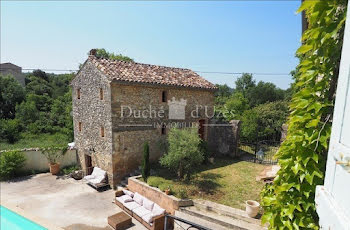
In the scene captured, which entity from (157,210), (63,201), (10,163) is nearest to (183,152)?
(157,210)

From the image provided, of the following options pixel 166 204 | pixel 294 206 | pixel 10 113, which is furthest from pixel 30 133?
pixel 294 206

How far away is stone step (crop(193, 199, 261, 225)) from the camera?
7422 millimetres

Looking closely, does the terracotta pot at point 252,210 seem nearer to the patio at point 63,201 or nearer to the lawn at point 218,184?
the lawn at point 218,184

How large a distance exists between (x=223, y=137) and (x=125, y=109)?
8.37 meters

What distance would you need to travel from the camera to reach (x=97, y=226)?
8.66 metres

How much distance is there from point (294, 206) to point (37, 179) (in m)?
16.8

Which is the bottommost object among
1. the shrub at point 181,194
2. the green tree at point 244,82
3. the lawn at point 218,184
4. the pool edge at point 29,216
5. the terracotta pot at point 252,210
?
the pool edge at point 29,216

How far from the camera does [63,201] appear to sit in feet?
35.6

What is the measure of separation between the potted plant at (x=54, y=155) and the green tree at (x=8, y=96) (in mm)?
19364

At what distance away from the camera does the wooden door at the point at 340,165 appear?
919 millimetres

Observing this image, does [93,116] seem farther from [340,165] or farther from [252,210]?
[340,165]

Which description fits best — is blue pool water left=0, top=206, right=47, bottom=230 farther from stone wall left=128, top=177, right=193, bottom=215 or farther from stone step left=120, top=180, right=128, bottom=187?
stone step left=120, top=180, right=128, bottom=187

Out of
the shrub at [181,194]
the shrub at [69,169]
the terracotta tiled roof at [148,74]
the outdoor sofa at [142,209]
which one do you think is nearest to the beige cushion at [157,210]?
the outdoor sofa at [142,209]

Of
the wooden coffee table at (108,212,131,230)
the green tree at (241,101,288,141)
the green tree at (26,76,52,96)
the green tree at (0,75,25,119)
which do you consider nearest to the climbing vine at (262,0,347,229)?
the wooden coffee table at (108,212,131,230)
